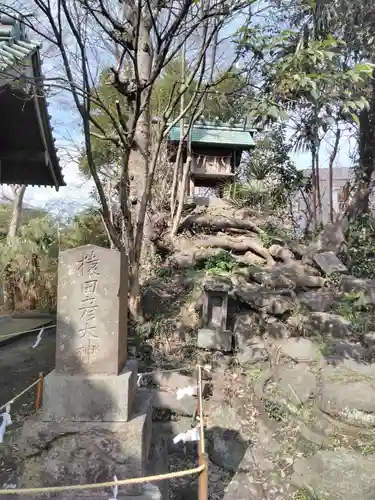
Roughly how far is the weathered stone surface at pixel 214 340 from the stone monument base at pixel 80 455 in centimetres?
326

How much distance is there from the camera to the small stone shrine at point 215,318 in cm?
640

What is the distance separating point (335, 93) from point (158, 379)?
431cm

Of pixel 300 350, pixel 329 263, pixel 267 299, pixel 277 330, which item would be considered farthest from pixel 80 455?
pixel 329 263

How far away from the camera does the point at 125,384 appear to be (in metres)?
3.26

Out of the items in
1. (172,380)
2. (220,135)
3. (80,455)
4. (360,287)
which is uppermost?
(220,135)

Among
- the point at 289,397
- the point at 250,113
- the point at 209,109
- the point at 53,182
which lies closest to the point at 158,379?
the point at 289,397

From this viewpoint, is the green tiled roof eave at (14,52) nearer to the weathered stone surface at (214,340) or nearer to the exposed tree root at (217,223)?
the weathered stone surface at (214,340)

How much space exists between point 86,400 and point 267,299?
14.1ft

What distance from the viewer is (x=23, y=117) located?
6574mm

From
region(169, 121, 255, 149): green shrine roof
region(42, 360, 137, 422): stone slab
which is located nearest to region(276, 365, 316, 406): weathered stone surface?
region(42, 360, 137, 422): stone slab

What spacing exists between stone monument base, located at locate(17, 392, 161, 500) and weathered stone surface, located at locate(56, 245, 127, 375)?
43cm

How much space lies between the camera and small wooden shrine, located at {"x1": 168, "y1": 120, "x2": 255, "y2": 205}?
1455 cm

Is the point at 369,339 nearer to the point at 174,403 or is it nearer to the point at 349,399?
the point at 349,399

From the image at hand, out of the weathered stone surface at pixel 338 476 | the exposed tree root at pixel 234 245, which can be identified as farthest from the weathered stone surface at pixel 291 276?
the weathered stone surface at pixel 338 476
